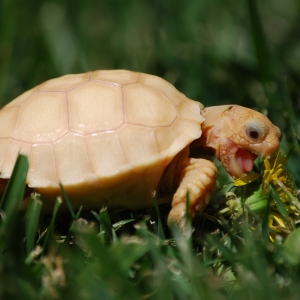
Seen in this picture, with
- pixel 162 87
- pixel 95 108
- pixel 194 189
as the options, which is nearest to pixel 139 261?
pixel 194 189

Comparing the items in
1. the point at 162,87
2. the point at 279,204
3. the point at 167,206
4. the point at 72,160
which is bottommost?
the point at 167,206

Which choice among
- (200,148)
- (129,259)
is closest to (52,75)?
(200,148)

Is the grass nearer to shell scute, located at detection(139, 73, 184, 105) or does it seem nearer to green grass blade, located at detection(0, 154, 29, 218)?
green grass blade, located at detection(0, 154, 29, 218)

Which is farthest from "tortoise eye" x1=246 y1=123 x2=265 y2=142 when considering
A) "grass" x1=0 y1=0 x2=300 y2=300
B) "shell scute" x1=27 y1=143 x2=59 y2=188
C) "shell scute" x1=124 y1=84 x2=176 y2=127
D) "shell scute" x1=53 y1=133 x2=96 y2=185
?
"shell scute" x1=27 y1=143 x2=59 y2=188

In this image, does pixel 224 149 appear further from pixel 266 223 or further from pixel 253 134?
pixel 266 223

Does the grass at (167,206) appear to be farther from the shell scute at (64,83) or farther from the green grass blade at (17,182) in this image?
the shell scute at (64,83)

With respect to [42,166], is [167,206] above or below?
below

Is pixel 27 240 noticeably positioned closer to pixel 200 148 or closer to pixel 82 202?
pixel 82 202
